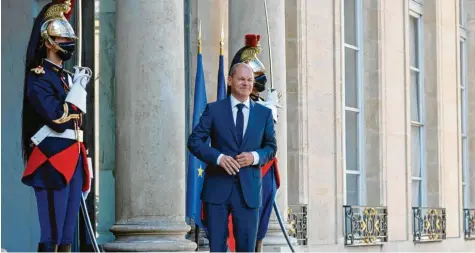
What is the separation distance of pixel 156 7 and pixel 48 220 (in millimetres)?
3109

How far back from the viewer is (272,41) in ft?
46.6

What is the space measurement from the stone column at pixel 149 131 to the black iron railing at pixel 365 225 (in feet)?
22.5

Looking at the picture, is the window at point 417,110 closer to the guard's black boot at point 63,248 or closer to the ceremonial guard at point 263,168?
the ceremonial guard at point 263,168

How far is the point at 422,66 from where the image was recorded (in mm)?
21969

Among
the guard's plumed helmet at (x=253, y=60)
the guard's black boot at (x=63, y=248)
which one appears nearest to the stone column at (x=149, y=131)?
the guard's plumed helmet at (x=253, y=60)

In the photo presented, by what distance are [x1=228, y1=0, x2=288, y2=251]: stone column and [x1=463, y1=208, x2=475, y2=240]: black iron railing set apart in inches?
385

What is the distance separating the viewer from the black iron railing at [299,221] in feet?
54.0

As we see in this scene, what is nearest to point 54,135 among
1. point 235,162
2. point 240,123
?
point 235,162

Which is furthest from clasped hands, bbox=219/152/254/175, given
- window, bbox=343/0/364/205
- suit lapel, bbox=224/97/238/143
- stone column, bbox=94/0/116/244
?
window, bbox=343/0/364/205

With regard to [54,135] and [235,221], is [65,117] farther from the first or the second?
[235,221]

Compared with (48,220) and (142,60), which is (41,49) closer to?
(48,220)

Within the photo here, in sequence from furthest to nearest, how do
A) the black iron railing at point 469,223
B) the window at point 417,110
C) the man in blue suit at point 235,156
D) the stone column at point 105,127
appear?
the black iron railing at point 469,223, the window at point 417,110, the stone column at point 105,127, the man in blue suit at point 235,156

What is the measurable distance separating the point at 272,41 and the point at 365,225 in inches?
203

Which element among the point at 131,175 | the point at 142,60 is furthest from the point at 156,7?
the point at 131,175
